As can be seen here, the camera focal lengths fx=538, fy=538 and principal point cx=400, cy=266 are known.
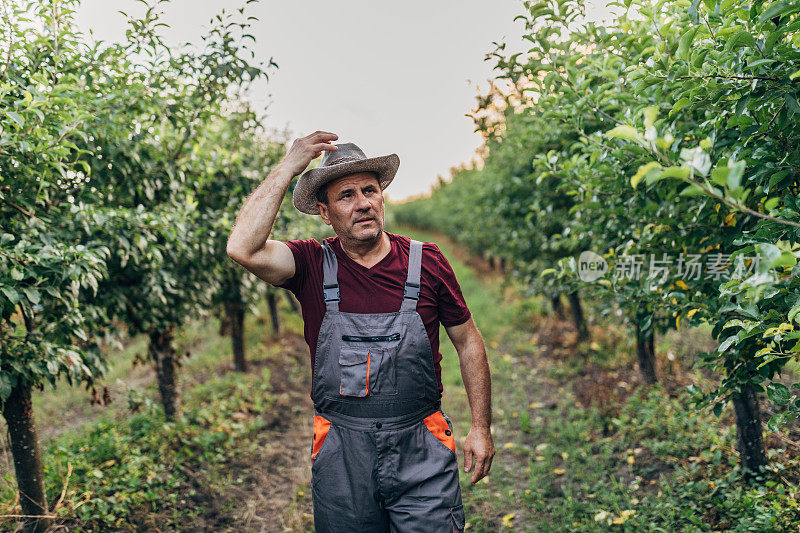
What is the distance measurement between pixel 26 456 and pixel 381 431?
2.55 meters

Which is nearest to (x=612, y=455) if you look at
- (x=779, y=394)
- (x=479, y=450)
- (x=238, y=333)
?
(x=479, y=450)

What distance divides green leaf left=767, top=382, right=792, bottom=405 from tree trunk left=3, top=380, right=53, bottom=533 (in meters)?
3.95

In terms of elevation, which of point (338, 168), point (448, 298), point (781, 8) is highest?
point (781, 8)

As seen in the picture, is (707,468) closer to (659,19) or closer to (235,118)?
(659,19)

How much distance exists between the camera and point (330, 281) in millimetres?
2498

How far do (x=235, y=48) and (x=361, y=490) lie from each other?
127 inches

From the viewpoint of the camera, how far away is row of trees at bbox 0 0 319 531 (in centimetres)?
291

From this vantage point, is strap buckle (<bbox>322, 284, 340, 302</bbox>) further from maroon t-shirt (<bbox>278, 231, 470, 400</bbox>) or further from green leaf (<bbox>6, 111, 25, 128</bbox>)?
green leaf (<bbox>6, 111, 25, 128</bbox>)

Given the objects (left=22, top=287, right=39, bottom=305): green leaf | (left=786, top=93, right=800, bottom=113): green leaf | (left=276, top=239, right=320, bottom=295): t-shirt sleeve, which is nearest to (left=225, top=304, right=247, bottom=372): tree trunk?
(left=22, top=287, right=39, bottom=305): green leaf

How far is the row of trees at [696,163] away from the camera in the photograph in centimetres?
171

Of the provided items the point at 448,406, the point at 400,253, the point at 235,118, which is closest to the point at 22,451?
the point at 400,253

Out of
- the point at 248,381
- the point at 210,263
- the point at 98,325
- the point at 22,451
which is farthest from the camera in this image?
the point at 248,381

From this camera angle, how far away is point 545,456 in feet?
15.9

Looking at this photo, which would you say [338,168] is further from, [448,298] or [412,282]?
[448,298]
